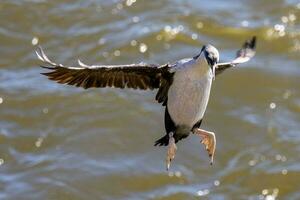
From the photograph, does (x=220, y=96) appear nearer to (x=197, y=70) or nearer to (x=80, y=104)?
(x=80, y=104)

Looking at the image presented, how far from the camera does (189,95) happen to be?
6.70 m

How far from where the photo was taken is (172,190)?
10492 millimetres

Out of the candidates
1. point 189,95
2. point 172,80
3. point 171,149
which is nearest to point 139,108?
point 171,149

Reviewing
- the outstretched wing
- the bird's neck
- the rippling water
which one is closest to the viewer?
the bird's neck

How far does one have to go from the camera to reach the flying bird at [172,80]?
6.52 m

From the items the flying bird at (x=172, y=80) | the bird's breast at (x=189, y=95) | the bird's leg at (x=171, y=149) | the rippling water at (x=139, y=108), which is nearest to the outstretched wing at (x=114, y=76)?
the flying bird at (x=172, y=80)

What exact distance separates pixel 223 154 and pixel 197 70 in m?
4.57

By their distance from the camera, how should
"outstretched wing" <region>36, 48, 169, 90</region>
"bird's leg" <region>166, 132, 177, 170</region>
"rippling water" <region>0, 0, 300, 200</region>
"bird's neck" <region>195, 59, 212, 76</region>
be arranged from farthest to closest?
"rippling water" <region>0, 0, 300, 200</region>, "bird's leg" <region>166, 132, 177, 170</region>, "outstretched wing" <region>36, 48, 169, 90</region>, "bird's neck" <region>195, 59, 212, 76</region>

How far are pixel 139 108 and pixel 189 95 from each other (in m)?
4.86

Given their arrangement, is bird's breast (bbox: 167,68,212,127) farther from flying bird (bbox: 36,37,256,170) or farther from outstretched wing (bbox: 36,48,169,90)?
outstretched wing (bbox: 36,48,169,90)

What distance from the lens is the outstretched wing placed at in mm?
6844

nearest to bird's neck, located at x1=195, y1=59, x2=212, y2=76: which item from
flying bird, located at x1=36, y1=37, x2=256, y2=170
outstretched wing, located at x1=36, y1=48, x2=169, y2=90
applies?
flying bird, located at x1=36, y1=37, x2=256, y2=170

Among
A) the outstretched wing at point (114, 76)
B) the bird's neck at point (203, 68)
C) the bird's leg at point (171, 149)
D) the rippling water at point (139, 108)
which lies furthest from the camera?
the rippling water at point (139, 108)

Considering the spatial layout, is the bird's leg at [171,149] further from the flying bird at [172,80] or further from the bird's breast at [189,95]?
the bird's breast at [189,95]
